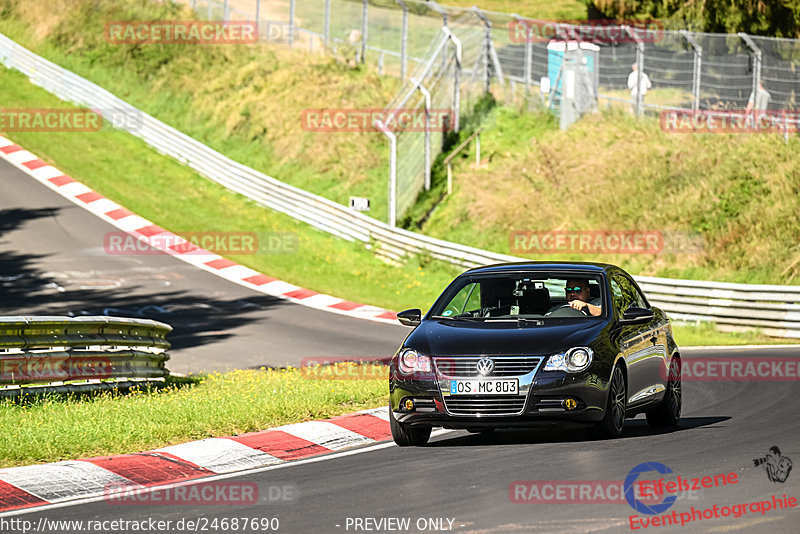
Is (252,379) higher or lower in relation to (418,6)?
lower

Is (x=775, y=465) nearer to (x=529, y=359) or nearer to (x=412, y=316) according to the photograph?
(x=529, y=359)

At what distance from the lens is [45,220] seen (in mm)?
30531

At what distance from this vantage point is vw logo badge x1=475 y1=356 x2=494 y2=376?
9555 mm

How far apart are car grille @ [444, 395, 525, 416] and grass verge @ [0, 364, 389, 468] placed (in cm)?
229

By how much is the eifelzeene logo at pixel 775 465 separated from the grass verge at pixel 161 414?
14.8ft

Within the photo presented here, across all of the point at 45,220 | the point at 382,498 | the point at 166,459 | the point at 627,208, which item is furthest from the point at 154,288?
the point at 382,498

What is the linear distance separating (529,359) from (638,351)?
1.59 m

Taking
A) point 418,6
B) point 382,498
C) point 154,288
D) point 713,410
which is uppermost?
point 418,6

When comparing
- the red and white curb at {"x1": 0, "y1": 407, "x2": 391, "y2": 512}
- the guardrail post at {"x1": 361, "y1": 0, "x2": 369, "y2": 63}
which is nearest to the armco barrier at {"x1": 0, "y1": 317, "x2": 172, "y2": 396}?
the red and white curb at {"x1": 0, "y1": 407, "x2": 391, "y2": 512}

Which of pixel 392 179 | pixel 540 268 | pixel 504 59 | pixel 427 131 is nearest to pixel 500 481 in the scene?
pixel 540 268

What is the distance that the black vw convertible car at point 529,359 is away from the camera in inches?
374

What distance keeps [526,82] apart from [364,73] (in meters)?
7.18

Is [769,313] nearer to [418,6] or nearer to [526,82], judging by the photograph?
[526,82]

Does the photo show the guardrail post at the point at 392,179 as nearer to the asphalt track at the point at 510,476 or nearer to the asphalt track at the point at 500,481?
the asphalt track at the point at 510,476
